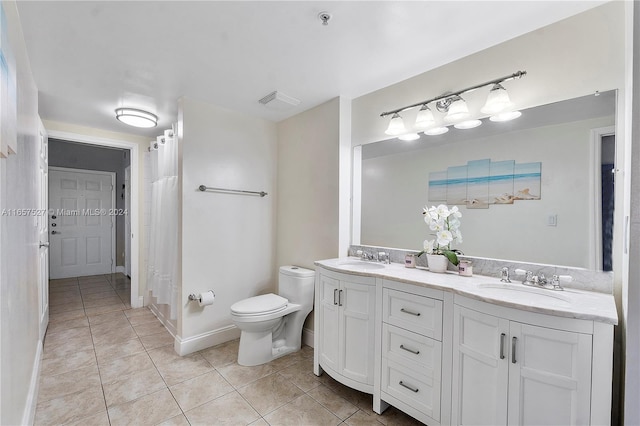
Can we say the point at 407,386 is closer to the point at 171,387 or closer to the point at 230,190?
the point at 171,387

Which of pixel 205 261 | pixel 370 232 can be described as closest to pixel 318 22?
pixel 370 232

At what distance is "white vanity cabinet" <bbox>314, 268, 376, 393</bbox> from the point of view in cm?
181

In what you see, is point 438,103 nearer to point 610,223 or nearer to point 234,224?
point 610,223

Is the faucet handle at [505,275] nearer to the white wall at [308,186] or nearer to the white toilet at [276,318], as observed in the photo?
the white wall at [308,186]

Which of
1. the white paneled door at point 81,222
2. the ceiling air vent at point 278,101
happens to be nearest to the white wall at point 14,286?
the ceiling air vent at point 278,101

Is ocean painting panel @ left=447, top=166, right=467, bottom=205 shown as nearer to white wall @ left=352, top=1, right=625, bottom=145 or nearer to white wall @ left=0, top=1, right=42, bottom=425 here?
white wall @ left=352, top=1, right=625, bottom=145

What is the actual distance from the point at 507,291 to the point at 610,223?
57 cm

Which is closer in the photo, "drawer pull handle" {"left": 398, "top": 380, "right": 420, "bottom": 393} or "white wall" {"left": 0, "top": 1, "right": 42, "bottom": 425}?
"white wall" {"left": 0, "top": 1, "right": 42, "bottom": 425}

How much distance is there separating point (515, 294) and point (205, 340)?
2.48 m

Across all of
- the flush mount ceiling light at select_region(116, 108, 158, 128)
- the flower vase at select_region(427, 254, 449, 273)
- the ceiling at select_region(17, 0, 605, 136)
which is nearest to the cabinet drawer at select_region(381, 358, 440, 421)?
the flower vase at select_region(427, 254, 449, 273)

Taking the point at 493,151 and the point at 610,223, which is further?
the point at 493,151

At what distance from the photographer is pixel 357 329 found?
1.86 m

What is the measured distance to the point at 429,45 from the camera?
175cm

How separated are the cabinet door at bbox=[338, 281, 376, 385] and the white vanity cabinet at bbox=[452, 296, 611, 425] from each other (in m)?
0.51
